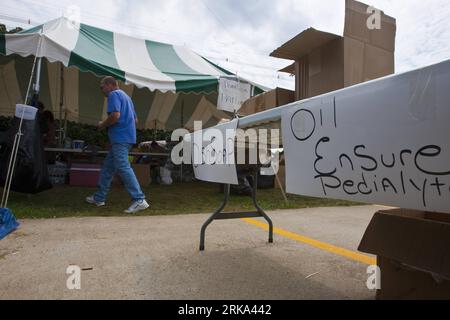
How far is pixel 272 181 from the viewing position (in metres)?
6.56

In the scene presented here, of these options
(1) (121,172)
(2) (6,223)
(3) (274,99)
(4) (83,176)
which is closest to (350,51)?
(3) (274,99)

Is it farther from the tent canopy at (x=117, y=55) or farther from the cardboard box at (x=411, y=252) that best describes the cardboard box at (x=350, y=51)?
the tent canopy at (x=117, y=55)

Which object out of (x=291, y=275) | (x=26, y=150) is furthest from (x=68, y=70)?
(x=291, y=275)

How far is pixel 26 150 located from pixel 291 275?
313cm

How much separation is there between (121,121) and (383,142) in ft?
10.9

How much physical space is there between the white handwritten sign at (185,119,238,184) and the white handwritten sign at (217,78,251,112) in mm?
2396

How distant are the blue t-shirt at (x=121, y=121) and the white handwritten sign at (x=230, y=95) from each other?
55.5 inches

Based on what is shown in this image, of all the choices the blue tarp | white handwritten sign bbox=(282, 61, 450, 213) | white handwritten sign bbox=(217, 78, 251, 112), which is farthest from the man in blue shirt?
white handwritten sign bbox=(282, 61, 450, 213)

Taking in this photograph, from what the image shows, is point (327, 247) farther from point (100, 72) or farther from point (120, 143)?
point (100, 72)

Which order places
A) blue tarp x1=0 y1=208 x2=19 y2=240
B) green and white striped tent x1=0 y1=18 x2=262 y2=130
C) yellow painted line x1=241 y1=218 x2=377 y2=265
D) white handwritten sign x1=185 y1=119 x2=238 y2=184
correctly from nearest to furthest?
white handwritten sign x1=185 y1=119 x2=238 y2=184, yellow painted line x1=241 y1=218 x2=377 y2=265, blue tarp x1=0 y1=208 x2=19 y2=240, green and white striped tent x1=0 y1=18 x2=262 y2=130

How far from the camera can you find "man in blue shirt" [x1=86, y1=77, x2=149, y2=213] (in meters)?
3.68

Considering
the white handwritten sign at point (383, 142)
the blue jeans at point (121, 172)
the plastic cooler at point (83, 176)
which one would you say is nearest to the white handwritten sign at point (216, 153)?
the white handwritten sign at point (383, 142)

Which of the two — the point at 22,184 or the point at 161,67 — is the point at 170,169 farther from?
the point at 22,184

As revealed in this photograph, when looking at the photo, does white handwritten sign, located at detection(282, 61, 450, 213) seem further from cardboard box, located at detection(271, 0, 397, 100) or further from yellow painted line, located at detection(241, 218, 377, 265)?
cardboard box, located at detection(271, 0, 397, 100)
